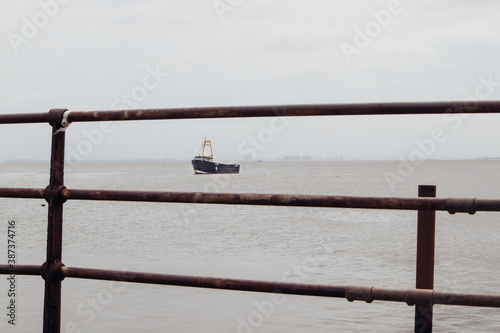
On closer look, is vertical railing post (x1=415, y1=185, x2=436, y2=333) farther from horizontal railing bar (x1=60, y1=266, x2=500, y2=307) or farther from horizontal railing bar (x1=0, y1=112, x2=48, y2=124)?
horizontal railing bar (x1=0, y1=112, x2=48, y2=124)

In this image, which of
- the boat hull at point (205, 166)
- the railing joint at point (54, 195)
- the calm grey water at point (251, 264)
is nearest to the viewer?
the railing joint at point (54, 195)

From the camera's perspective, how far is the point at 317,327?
6.41 meters

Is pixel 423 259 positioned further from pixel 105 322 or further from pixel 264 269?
pixel 264 269

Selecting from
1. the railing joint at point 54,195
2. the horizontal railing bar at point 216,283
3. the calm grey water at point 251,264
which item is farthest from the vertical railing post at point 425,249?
the calm grey water at point 251,264

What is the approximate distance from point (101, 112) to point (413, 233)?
17.1 metres

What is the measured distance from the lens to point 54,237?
2.20 m

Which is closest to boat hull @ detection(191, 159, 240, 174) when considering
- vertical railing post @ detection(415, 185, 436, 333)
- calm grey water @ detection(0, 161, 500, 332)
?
calm grey water @ detection(0, 161, 500, 332)

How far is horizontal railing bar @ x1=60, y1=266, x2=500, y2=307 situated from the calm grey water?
14.0 ft

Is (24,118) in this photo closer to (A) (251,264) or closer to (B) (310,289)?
(B) (310,289)

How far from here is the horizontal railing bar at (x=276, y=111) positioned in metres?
1.76

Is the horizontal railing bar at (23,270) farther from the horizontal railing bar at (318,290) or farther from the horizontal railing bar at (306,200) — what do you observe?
the horizontal railing bar at (306,200)

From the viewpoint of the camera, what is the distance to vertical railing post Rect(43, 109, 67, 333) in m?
2.18

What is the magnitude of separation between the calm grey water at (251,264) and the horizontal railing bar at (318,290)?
168 inches

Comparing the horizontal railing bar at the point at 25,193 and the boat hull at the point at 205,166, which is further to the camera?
the boat hull at the point at 205,166
